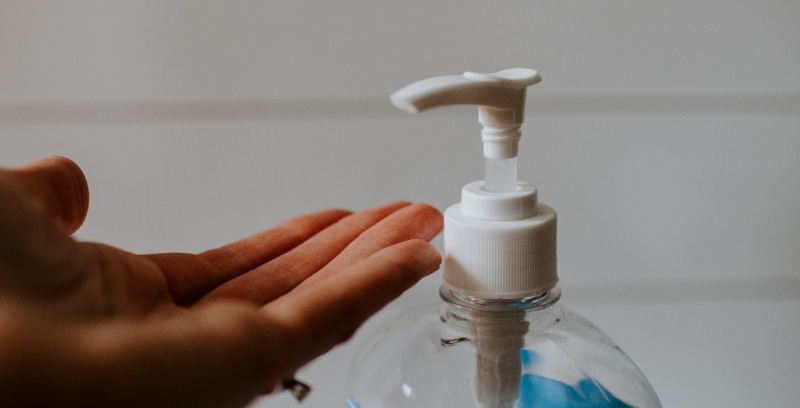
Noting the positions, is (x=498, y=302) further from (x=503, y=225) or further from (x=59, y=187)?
(x=59, y=187)

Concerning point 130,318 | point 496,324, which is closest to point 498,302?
point 496,324

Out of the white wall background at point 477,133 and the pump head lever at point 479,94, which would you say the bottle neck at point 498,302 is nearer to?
the pump head lever at point 479,94

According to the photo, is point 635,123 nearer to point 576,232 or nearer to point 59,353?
point 576,232

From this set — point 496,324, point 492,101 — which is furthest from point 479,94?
point 496,324

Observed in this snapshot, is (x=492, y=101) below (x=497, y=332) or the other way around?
the other way around

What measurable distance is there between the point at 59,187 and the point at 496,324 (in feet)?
0.65

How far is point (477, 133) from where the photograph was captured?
0.51m

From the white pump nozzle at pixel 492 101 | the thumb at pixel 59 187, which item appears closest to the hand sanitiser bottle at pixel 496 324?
the white pump nozzle at pixel 492 101

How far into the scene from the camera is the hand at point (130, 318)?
0.23 meters

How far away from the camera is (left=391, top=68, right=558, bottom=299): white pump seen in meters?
0.29

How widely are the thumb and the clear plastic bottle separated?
6.1 inches

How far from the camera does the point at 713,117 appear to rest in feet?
1.65

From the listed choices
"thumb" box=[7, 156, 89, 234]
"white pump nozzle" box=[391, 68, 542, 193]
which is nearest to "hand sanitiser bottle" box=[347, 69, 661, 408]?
"white pump nozzle" box=[391, 68, 542, 193]

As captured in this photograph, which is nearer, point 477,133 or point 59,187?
point 59,187
